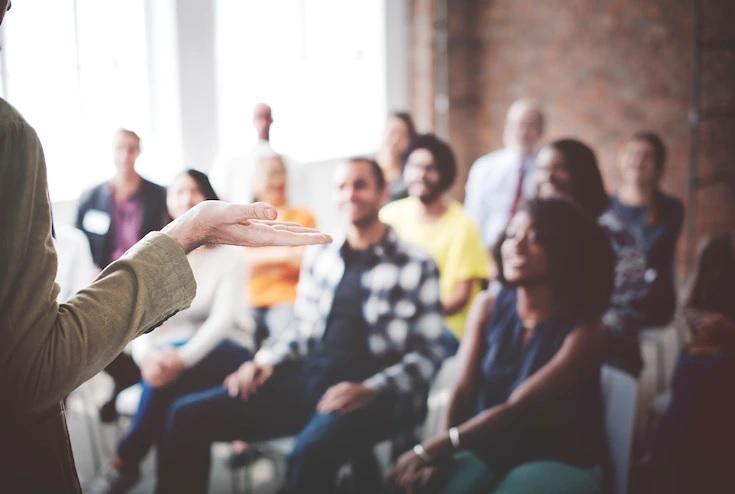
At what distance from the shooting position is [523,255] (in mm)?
2207

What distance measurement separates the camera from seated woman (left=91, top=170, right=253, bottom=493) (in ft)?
7.45

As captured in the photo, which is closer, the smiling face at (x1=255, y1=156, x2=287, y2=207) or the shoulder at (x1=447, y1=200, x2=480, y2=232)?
the smiling face at (x1=255, y1=156, x2=287, y2=207)

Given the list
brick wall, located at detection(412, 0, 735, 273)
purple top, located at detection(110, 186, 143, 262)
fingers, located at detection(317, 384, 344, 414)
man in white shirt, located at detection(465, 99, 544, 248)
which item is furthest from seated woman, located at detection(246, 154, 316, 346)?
brick wall, located at detection(412, 0, 735, 273)

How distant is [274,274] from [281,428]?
46cm

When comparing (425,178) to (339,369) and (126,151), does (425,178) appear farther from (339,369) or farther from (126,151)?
(126,151)

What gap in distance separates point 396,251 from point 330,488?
0.66m

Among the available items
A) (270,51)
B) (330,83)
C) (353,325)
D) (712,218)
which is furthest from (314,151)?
(712,218)

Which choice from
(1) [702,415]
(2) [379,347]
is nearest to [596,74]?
(1) [702,415]

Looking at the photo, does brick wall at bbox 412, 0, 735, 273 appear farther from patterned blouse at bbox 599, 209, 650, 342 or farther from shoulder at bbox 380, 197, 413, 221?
shoulder at bbox 380, 197, 413, 221

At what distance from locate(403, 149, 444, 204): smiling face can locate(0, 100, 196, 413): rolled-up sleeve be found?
2.32 metres

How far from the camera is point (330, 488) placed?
2.37m

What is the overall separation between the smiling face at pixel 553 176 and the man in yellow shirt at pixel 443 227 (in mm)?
485

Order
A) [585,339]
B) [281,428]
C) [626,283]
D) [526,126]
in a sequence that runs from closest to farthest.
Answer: [585,339], [281,428], [626,283], [526,126]

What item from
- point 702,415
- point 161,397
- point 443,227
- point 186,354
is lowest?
point 702,415
